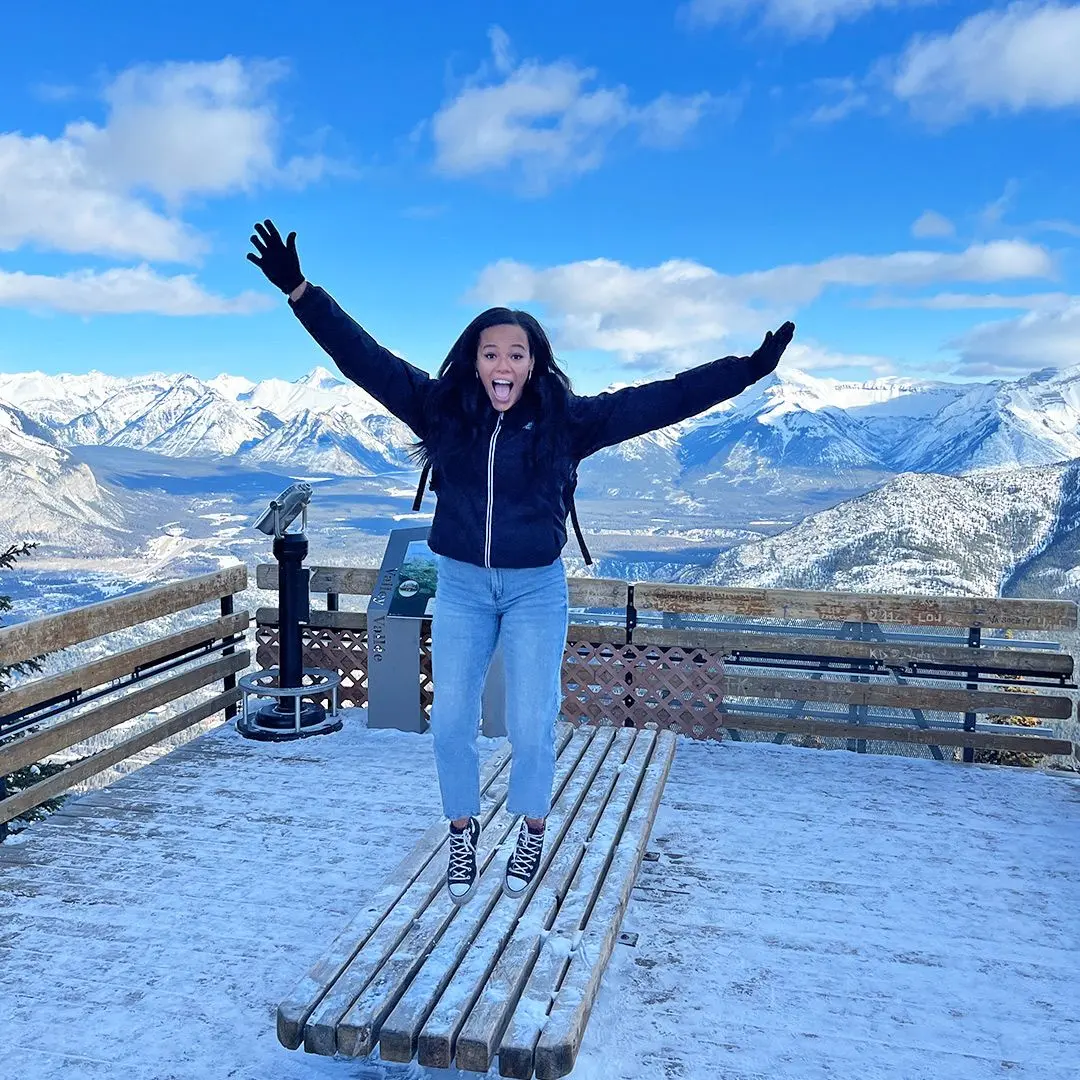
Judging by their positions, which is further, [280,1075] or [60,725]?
[60,725]

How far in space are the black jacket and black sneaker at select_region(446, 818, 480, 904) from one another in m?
1.06

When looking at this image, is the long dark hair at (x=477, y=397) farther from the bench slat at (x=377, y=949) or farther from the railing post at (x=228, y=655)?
the railing post at (x=228, y=655)

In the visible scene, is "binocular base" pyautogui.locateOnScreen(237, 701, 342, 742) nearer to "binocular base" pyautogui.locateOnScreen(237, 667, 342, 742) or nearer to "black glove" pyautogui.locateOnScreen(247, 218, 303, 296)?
"binocular base" pyautogui.locateOnScreen(237, 667, 342, 742)

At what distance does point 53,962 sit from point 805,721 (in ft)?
15.3

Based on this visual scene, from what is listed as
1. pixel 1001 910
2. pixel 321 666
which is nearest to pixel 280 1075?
pixel 1001 910

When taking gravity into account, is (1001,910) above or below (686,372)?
below

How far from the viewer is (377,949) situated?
2955 millimetres

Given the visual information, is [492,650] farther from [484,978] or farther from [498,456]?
[484,978]

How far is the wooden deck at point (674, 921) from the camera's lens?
9.71 ft

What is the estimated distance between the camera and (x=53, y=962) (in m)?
3.42

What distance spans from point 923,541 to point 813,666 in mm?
141218

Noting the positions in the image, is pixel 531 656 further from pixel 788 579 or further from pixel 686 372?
pixel 788 579

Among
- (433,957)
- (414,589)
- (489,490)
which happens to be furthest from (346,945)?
(414,589)

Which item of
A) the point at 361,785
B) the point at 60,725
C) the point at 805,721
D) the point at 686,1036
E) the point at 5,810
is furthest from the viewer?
the point at 805,721
